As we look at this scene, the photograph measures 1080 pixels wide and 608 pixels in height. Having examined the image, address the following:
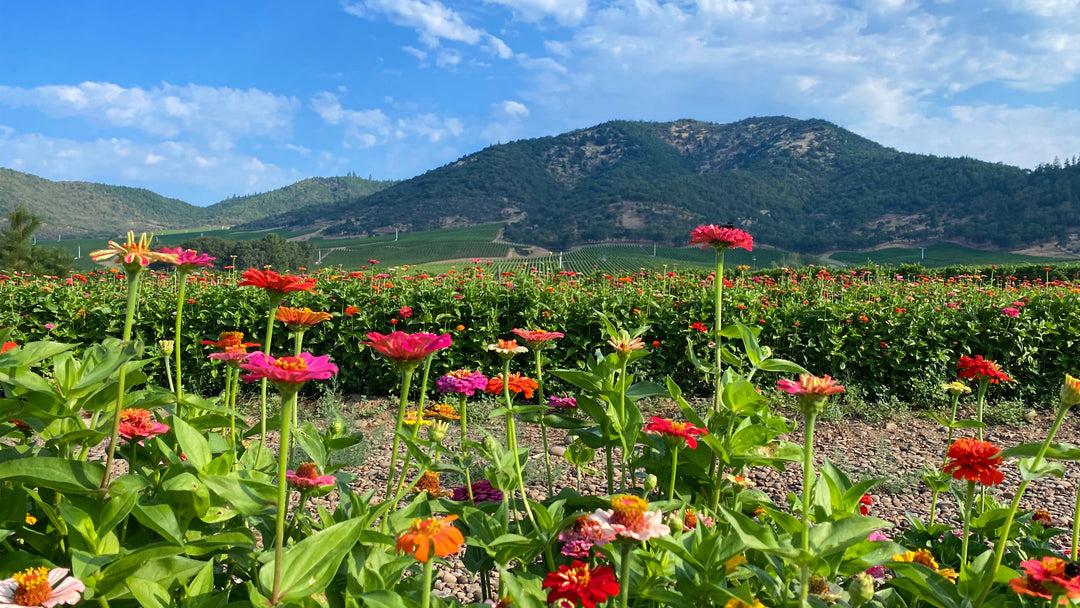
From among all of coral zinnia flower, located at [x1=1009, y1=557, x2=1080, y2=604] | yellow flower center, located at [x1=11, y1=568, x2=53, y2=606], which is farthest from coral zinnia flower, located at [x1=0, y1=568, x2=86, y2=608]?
coral zinnia flower, located at [x1=1009, y1=557, x2=1080, y2=604]

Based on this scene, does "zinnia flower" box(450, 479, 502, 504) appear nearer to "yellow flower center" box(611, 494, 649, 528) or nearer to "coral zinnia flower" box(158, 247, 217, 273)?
"yellow flower center" box(611, 494, 649, 528)

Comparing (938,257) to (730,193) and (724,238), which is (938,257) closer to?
(730,193)

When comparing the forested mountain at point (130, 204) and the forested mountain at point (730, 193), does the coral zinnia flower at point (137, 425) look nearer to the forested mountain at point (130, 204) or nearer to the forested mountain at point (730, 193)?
the forested mountain at point (730, 193)

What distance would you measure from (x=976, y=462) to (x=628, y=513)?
2.96ft

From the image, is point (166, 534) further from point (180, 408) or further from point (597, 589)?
point (597, 589)

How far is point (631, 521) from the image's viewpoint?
99 centimetres

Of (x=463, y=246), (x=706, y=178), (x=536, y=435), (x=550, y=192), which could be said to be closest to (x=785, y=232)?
(x=706, y=178)

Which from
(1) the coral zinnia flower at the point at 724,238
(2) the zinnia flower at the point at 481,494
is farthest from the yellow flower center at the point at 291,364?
(1) the coral zinnia flower at the point at 724,238

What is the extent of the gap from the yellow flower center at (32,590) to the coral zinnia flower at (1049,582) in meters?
1.51

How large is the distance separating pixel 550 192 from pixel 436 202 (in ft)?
76.8

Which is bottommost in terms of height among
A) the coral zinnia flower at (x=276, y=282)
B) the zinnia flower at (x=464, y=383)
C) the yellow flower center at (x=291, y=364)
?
the zinnia flower at (x=464, y=383)

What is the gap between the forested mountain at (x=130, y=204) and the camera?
102000 mm

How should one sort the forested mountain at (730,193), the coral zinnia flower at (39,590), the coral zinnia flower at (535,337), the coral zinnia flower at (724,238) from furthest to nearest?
the forested mountain at (730,193)
the coral zinnia flower at (724,238)
the coral zinnia flower at (535,337)
the coral zinnia flower at (39,590)

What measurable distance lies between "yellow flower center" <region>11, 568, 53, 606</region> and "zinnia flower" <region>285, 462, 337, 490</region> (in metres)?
0.40
